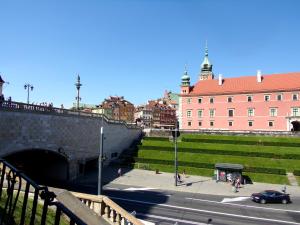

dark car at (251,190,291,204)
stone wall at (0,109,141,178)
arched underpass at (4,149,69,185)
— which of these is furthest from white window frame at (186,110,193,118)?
dark car at (251,190,291,204)

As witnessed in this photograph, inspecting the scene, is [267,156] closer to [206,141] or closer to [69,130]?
[206,141]

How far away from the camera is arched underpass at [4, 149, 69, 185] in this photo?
47062 mm

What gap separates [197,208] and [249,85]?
56.9 metres

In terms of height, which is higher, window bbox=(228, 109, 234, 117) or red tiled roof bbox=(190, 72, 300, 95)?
red tiled roof bbox=(190, 72, 300, 95)

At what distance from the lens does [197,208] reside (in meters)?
32.9

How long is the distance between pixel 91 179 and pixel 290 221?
2808cm

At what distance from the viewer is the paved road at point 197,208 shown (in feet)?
95.3

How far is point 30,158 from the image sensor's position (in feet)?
164

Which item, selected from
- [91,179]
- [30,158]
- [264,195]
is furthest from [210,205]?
[30,158]

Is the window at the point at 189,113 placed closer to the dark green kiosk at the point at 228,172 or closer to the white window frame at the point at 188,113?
the white window frame at the point at 188,113

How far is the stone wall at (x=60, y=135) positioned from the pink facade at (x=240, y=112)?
29.3m

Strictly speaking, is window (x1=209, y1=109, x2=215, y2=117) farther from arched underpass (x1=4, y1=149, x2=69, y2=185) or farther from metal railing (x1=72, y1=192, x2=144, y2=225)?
metal railing (x1=72, y1=192, x2=144, y2=225)

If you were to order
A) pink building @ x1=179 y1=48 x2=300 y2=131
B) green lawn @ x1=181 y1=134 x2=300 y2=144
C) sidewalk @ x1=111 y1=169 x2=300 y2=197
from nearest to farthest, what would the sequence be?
sidewalk @ x1=111 y1=169 x2=300 y2=197, green lawn @ x1=181 y1=134 x2=300 y2=144, pink building @ x1=179 y1=48 x2=300 y2=131

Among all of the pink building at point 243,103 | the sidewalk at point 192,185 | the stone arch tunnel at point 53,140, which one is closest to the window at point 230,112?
the pink building at point 243,103
